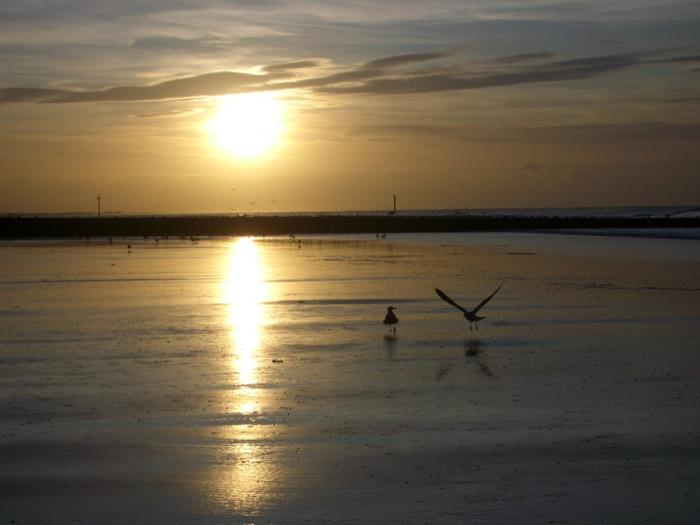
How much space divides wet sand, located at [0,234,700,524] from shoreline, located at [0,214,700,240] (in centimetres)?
8235

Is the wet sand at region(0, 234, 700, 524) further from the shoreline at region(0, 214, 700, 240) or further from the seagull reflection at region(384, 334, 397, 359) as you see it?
the shoreline at region(0, 214, 700, 240)

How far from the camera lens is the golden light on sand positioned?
17219 millimetres

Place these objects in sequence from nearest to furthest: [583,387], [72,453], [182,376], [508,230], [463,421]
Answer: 1. [72,453]
2. [463,421]
3. [583,387]
4. [182,376]
5. [508,230]

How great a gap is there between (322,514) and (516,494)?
7.13ft

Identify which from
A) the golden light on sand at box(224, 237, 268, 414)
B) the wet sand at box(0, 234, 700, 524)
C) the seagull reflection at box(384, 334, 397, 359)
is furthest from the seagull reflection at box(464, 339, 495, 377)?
the golden light on sand at box(224, 237, 268, 414)

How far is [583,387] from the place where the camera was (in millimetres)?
16828

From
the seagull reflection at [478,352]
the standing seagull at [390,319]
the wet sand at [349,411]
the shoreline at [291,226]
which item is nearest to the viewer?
the wet sand at [349,411]

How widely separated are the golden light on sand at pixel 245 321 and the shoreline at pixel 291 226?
65.5 metres

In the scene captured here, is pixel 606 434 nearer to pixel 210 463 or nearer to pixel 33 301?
pixel 210 463

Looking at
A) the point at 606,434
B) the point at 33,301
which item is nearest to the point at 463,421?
the point at 606,434

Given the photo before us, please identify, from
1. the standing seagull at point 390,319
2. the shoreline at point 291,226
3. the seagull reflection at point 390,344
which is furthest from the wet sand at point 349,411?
the shoreline at point 291,226

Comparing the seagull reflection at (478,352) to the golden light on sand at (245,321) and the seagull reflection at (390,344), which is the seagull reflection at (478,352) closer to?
the seagull reflection at (390,344)

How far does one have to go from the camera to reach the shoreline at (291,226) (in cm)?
11338

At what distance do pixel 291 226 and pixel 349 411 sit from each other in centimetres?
11709
